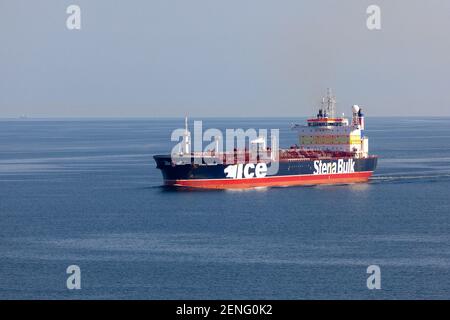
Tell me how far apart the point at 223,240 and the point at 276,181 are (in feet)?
96.9

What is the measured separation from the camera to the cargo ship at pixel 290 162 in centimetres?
8088

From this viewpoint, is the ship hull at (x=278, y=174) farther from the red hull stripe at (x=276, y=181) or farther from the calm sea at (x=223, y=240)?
the calm sea at (x=223, y=240)

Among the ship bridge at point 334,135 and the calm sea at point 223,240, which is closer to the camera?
the calm sea at point 223,240

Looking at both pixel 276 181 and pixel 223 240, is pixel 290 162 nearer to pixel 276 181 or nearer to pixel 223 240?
pixel 276 181

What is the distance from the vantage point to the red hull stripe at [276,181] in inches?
3191

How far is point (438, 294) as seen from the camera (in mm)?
43438

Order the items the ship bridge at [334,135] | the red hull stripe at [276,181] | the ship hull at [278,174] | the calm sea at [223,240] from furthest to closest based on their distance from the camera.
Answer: the ship bridge at [334,135]
the red hull stripe at [276,181]
the ship hull at [278,174]
the calm sea at [223,240]

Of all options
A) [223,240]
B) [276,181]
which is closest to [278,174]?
[276,181]

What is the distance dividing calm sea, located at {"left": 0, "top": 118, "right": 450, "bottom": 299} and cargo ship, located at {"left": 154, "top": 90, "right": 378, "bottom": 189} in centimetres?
191

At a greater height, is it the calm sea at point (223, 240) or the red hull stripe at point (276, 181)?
the red hull stripe at point (276, 181)

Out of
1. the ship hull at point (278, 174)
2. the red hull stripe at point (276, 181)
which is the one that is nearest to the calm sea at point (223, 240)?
the red hull stripe at point (276, 181)

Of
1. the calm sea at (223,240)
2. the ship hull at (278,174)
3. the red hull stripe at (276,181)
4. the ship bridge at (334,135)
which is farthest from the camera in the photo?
the ship bridge at (334,135)

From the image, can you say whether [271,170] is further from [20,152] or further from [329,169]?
[20,152]
